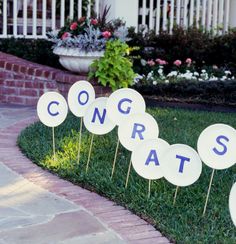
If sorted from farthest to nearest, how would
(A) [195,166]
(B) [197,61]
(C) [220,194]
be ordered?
(B) [197,61] < (C) [220,194] < (A) [195,166]

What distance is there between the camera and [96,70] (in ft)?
27.3

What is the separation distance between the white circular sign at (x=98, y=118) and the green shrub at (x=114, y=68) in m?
2.94

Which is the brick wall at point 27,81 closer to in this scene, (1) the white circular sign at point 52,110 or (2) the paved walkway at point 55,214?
(1) the white circular sign at point 52,110

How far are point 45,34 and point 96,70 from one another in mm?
2387

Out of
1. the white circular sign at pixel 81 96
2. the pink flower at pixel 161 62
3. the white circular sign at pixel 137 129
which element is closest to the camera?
the white circular sign at pixel 137 129

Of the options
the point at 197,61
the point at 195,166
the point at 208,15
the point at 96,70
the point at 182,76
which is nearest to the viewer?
the point at 195,166

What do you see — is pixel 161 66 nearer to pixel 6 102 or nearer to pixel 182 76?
pixel 182 76

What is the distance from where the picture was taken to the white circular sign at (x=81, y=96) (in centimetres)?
543

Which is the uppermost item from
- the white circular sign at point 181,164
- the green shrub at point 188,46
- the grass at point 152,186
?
the green shrub at point 188,46

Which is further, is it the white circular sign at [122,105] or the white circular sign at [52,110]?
the white circular sign at [52,110]

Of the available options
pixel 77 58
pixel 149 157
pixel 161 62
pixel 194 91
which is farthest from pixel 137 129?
pixel 161 62

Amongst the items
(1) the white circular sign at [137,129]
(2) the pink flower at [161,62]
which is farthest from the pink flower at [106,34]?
(1) the white circular sign at [137,129]

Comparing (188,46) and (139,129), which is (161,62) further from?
(139,129)

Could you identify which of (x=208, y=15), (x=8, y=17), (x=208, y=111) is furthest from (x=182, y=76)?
(x=8, y=17)
